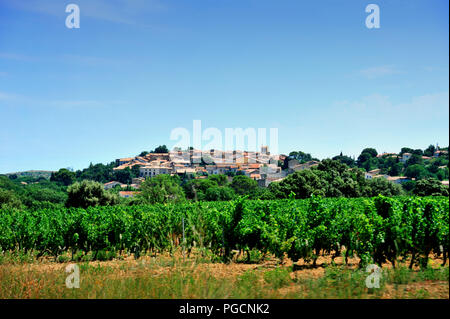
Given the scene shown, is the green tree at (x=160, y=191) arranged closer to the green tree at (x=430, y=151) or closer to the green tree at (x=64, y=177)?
the green tree at (x=64, y=177)

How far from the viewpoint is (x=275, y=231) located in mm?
9906

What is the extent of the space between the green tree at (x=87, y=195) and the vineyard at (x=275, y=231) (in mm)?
32132

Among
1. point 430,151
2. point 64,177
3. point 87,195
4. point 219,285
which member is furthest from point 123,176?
point 219,285

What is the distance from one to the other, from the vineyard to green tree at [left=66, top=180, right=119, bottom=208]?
32.1m

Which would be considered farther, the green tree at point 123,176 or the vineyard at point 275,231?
the green tree at point 123,176

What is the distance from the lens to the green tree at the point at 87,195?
46.9 meters

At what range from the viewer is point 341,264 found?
376 inches

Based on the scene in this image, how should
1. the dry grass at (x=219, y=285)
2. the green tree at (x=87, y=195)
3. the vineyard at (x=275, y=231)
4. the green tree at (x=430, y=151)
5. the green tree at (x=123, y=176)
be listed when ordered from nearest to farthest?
1. the dry grass at (x=219, y=285)
2. the vineyard at (x=275, y=231)
3. the green tree at (x=87, y=195)
4. the green tree at (x=430, y=151)
5. the green tree at (x=123, y=176)

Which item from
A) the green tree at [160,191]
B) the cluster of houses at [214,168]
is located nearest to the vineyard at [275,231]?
the green tree at [160,191]

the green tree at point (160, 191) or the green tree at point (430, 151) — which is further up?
the green tree at point (430, 151)

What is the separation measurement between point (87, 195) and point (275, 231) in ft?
138

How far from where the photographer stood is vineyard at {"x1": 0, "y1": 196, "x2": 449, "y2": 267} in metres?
8.53
